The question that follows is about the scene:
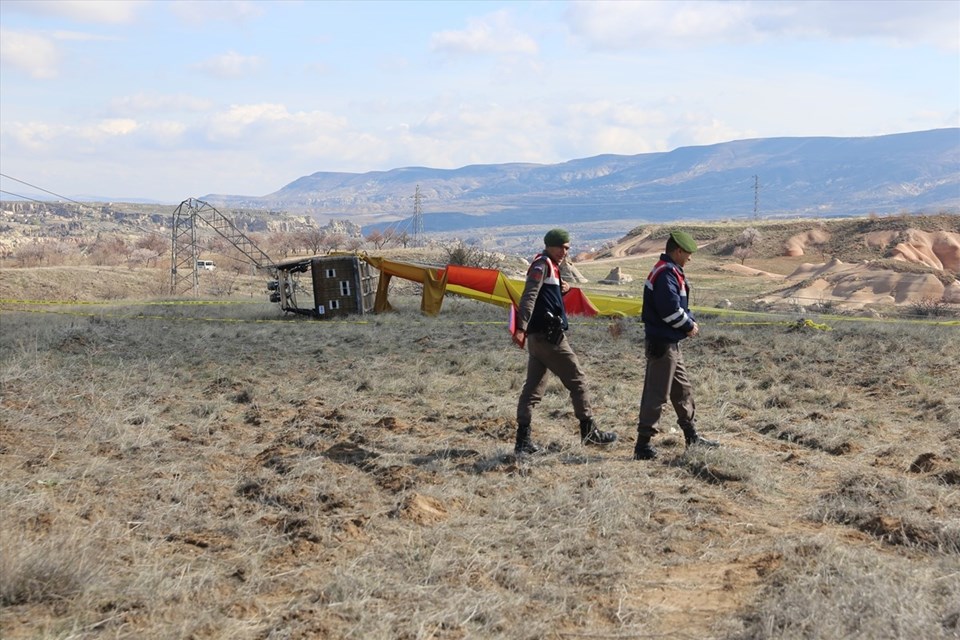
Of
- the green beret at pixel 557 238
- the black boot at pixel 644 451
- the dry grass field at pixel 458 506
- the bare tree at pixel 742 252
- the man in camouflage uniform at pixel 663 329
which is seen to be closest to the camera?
the dry grass field at pixel 458 506

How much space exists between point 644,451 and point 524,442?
0.94m

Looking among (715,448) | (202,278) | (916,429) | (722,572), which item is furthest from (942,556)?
(202,278)

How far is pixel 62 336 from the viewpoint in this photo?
45.8 ft

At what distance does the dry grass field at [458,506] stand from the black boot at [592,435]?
6.9 inches

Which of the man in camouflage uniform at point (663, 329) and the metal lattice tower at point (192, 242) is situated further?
the metal lattice tower at point (192, 242)

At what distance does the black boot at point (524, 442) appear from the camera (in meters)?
7.45

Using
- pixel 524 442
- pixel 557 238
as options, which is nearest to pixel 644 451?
pixel 524 442

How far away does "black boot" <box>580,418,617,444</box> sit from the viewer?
7820mm

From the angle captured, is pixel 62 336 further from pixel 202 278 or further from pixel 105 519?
pixel 202 278

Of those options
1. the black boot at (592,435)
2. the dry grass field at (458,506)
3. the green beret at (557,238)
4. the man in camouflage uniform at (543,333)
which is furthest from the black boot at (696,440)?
the green beret at (557,238)

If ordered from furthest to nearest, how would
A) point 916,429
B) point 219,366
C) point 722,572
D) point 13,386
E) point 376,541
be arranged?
point 219,366, point 13,386, point 916,429, point 376,541, point 722,572

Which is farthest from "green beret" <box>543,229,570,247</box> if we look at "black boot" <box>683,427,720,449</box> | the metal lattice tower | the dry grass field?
the metal lattice tower

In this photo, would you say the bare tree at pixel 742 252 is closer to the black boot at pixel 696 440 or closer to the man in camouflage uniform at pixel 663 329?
the black boot at pixel 696 440

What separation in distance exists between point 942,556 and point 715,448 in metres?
2.42
